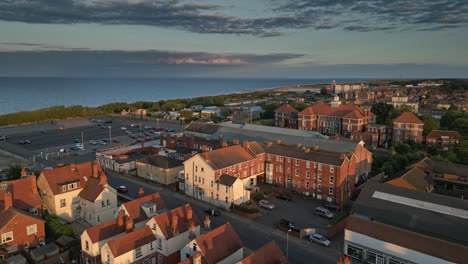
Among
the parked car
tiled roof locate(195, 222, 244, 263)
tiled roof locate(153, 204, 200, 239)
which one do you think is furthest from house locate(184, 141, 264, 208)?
tiled roof locate(195, 222, 244, 263)

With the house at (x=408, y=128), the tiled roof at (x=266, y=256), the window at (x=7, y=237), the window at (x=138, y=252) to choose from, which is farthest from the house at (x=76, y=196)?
the house at (x=408, y=128)

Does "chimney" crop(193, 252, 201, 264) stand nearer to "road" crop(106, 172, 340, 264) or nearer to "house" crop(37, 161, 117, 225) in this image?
"road" crop(106, 172, 340, 264)

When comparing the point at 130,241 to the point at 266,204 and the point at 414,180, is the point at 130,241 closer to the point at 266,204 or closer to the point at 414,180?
the point at 266,204

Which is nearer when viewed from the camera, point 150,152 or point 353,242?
point 353,242

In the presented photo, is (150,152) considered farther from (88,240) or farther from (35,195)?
(88,240)

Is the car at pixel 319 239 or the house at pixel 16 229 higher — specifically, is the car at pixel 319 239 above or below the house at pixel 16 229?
below

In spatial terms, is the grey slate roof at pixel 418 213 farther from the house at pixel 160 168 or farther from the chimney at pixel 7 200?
the chimney at pixel 7 200

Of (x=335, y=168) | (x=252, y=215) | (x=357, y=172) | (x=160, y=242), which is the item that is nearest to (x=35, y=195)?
(x=160, y=242)
